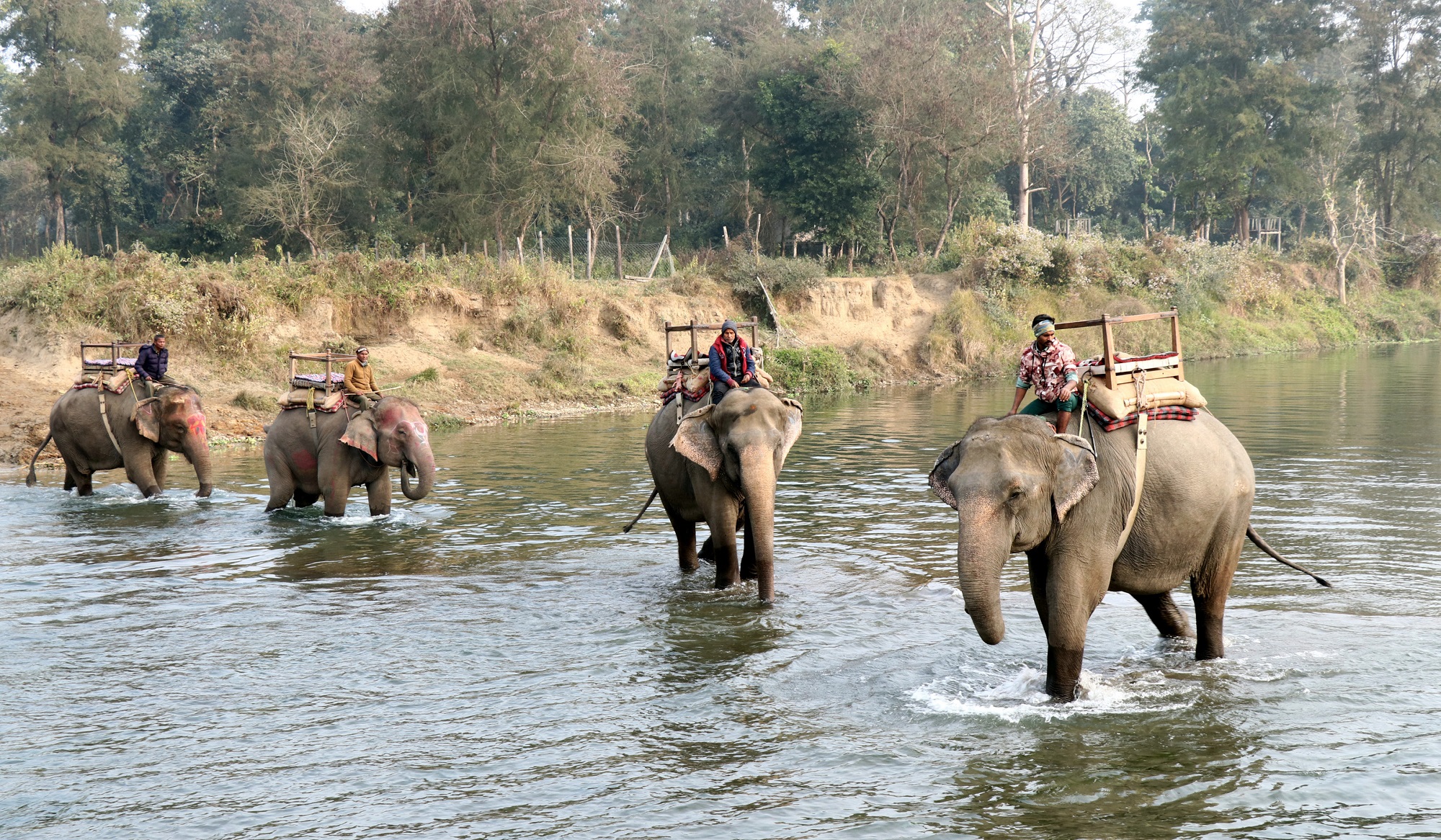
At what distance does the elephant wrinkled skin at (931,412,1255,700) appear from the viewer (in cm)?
606

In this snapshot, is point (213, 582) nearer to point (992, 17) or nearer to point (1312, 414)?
point (1312, 414)

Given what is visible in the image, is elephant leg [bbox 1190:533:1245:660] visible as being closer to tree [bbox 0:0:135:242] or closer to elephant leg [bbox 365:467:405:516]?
elephant leg [bbox 365:467:405:516]

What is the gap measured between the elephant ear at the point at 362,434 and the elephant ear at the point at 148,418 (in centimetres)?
335

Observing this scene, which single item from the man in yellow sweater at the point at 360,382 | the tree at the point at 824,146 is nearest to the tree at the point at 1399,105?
the tree at the point at 824,146

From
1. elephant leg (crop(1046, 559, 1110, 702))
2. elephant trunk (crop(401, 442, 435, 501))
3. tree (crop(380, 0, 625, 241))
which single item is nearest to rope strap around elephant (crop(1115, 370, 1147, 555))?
elephant leg (crop(1046, 559, 1110, 702))

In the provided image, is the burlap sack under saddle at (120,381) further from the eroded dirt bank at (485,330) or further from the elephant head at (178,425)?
the eroded dirt bank at (485,330)

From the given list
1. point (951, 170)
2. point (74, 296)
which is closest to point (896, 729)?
point (74, 296)

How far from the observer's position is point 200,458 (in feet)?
47.9

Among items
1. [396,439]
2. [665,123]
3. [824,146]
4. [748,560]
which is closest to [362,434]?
[396,439]

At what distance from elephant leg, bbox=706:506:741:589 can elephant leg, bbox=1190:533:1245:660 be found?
3.57 meters

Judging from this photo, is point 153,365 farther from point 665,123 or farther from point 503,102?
point 665,123

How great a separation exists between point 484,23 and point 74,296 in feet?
47.0

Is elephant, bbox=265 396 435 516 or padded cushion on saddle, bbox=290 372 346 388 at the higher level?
padded cushion on saddle, bbox=290 372 346 388

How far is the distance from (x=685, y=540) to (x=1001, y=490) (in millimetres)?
5045
